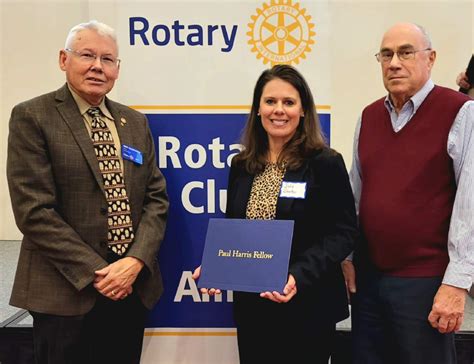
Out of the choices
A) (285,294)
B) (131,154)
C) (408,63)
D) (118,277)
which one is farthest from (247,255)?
(408,63)

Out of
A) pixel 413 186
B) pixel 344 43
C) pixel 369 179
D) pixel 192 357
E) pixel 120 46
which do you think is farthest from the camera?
pixel 344 43

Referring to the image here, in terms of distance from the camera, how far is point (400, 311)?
191 centimetres

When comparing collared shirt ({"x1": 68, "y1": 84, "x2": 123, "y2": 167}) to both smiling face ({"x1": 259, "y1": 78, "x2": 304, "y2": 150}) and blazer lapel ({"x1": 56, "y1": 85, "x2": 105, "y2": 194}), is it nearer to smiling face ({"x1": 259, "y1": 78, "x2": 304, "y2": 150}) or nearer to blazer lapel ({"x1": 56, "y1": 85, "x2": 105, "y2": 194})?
blazer lapel ({"x1": 56, "y1": 85, "x2": 105, "y2": 194})

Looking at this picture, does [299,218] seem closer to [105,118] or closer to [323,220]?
[323,220]

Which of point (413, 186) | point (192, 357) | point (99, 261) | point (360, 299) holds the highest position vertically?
point (413, 186)

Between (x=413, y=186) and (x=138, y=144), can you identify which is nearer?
(x=413, y=186)

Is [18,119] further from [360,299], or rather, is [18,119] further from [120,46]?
[360,299]

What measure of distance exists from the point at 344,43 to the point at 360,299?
3.63 meters

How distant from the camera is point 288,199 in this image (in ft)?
6.17

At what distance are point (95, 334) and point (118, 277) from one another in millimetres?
291

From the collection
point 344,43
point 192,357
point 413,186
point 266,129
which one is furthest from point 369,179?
point 344,43

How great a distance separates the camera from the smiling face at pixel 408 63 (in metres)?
1.89

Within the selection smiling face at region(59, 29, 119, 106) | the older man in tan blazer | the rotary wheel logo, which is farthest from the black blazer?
smiling face at region(59, 29, 119, 106)

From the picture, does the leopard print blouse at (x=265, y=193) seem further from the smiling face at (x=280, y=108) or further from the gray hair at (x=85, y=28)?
the gray hair at (x=85, y=28)
